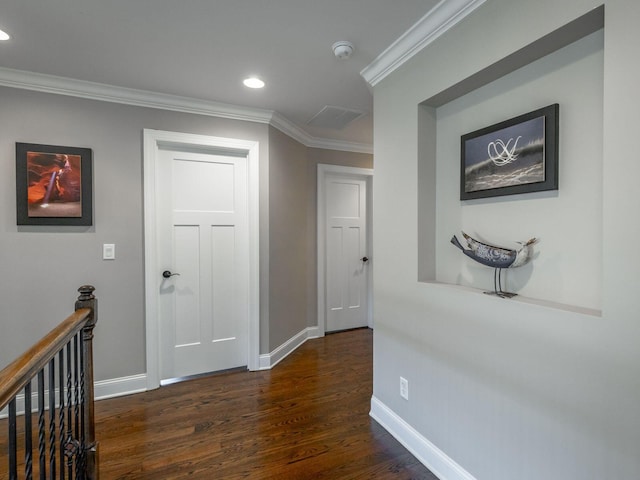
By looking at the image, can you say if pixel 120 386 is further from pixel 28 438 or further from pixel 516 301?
pixel 516 301

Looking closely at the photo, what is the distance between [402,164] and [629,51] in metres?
1.12

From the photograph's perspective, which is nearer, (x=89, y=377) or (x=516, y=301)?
(x=516, y=301)

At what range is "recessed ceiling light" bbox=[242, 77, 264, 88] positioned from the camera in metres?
2.42

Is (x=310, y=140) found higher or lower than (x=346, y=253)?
higher

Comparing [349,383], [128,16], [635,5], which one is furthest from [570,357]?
[128,16]

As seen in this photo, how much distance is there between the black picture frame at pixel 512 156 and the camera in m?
1.40

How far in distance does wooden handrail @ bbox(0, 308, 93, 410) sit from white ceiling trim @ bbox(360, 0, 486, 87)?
2.19 meters

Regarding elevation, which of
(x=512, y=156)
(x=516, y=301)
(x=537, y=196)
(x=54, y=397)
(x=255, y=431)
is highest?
(x=512, y=156)

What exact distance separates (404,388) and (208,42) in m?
2.42

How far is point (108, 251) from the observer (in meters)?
2.61

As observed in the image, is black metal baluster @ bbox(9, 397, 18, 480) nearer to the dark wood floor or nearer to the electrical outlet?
the dark wood floor

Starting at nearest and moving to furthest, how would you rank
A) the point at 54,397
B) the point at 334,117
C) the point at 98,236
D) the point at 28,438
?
1. the point at 28,438
2. the point at 54,397
3. the point at 98,236
4. the point at 334,117

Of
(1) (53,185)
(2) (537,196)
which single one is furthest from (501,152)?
(1) (53,185)

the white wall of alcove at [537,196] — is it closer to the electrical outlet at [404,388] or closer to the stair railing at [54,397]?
the electrical outlet at [404,388]
